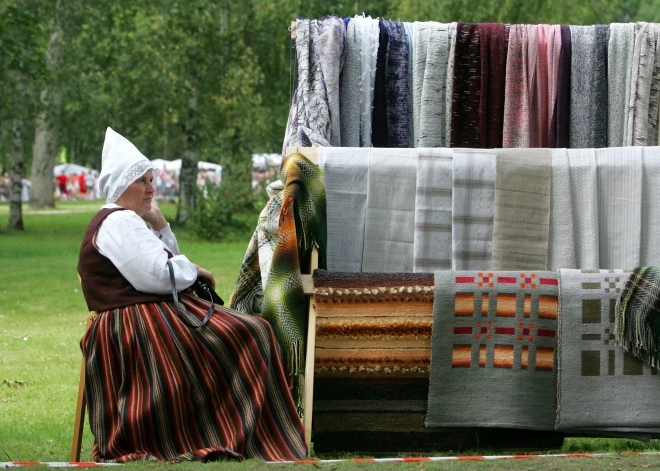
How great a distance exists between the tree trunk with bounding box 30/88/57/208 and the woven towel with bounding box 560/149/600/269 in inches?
936

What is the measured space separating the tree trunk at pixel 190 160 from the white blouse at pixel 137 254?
20.9 meters

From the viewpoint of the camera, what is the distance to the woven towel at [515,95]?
5.57 meters

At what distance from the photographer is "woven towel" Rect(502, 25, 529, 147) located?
5.57 metres

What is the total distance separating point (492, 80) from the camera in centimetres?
561

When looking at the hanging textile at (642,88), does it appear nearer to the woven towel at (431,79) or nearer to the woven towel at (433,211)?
the woven towel at (431,79)

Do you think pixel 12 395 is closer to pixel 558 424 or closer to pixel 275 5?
pixel 558 424

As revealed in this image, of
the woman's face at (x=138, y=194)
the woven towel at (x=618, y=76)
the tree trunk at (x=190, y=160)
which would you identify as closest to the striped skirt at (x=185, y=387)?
the woman's face at (x=138, y=194)

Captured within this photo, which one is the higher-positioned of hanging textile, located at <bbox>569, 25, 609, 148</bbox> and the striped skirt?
hanging textile, located at <bbox>569, 25, 609, 148</bbox>

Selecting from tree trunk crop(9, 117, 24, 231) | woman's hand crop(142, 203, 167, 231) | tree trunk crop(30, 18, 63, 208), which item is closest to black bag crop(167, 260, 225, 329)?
woman's hand crop(142, 203, 167, 231)

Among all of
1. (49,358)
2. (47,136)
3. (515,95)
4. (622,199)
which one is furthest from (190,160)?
(622,199)

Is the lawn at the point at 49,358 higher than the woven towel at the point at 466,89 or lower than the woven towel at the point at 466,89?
lower

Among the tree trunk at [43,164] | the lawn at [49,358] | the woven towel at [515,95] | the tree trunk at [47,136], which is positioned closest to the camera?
the lawn at [49,358]

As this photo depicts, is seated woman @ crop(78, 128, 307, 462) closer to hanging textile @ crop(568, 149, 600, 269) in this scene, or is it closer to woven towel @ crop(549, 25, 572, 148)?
hanging textile @ crop(568, 149, 600, 269)

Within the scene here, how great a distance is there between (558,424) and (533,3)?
63.4 feet
